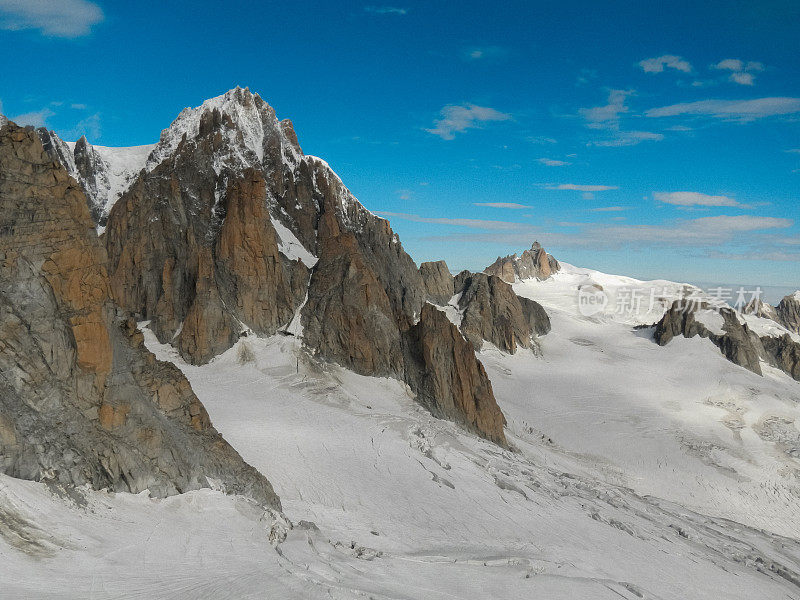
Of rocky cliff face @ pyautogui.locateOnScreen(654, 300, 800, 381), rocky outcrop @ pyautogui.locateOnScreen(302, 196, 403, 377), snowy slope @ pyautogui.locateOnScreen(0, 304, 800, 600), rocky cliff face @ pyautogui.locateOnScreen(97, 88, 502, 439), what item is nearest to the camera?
snowy slope @ pyautogui.locateOnScreen(0, 304, 800, 600)

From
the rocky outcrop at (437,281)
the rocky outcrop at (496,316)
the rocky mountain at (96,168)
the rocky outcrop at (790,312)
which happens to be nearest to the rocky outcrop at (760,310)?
the rocky outcrop at (790,312)

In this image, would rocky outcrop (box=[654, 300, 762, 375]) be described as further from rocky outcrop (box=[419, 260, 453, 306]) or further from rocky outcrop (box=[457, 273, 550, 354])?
rocky outcrop (box=[419, 260, 453, 306])

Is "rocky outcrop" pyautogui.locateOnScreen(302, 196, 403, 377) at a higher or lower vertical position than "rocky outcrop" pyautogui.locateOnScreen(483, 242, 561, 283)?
lower

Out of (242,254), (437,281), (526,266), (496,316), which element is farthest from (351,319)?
(526,266)

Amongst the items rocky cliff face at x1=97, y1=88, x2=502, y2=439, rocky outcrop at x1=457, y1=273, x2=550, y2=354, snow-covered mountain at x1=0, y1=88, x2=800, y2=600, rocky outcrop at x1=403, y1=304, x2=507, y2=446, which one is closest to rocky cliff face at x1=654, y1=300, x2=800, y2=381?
snow-covered mountain at x1=0, y1=88, x2=800, y2=600

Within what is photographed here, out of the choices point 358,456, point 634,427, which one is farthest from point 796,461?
point 358,456
